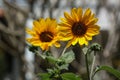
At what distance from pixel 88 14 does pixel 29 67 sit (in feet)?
13.1

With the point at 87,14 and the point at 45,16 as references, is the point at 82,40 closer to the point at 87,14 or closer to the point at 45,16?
the point at 87,14

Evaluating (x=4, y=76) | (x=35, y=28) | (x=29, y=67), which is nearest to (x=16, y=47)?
(x=29, y=67)

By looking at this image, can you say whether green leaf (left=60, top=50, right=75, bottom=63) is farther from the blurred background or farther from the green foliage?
the blurred background

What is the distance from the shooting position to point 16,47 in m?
5.34

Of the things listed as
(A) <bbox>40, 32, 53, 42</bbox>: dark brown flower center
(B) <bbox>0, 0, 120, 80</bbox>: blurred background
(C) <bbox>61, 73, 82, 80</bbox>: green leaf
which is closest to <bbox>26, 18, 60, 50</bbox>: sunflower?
(A) <bbox>40, 32, 53, 42</bbox>: dark brown flower center

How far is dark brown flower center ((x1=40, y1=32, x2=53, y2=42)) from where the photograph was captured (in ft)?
5.44

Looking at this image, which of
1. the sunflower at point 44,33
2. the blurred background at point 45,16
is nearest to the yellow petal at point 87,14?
the sunflower at point 44,33

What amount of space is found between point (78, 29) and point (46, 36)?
0.13 m

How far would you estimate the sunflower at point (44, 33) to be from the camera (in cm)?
161

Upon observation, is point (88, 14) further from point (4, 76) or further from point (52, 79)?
point (4, 76)

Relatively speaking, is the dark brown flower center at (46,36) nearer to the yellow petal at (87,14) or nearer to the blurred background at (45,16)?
the yellow petal at (87,14)

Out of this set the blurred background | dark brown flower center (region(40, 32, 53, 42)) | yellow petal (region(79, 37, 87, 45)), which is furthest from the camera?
the blurred background

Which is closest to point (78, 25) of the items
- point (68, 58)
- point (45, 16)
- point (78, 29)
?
point (78, 29)

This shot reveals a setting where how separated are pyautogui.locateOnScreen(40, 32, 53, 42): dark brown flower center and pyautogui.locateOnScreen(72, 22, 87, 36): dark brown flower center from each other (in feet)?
0.31
